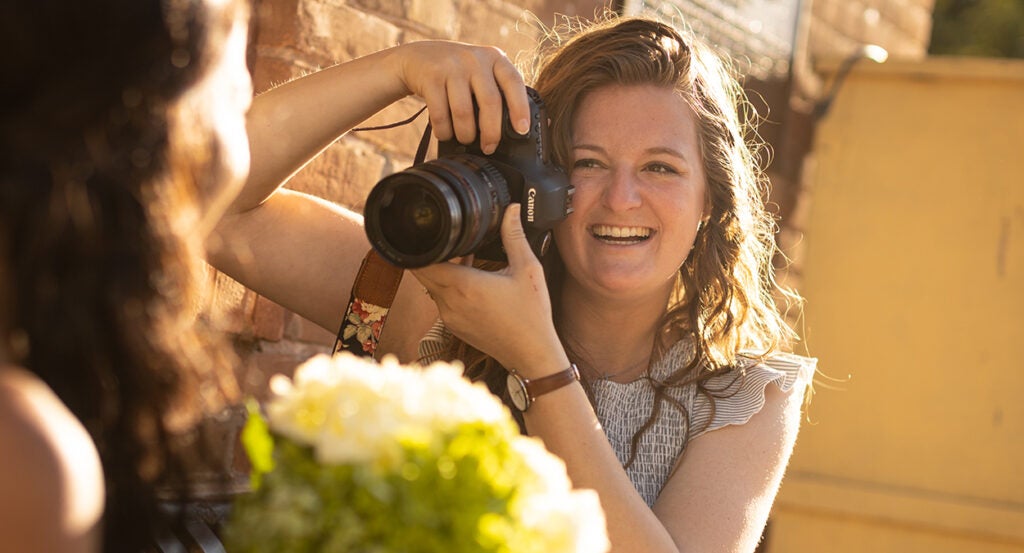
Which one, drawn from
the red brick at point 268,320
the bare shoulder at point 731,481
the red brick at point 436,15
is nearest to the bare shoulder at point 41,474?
the bare shoulder at point 731,481

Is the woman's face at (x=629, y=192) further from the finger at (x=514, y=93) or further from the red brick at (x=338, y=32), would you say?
the red brick at (x=338, y=32)

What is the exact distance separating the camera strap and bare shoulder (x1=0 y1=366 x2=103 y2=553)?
0.87m

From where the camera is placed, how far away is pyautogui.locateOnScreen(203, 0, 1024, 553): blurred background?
342 centimetres

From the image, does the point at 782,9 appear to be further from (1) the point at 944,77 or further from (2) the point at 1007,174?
(2) the point at 1007,174

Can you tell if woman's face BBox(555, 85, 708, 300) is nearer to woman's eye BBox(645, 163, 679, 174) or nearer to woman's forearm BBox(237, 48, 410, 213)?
woman's eye BBox(645, 163, 679, 174)

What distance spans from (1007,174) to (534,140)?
2.24m

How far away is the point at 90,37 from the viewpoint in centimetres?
86

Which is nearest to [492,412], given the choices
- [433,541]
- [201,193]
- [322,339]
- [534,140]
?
[433,541]

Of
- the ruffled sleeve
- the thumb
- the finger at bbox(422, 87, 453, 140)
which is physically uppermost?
the finger at bbox(422, 87, 453, 140)

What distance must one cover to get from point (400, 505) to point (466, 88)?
899mm

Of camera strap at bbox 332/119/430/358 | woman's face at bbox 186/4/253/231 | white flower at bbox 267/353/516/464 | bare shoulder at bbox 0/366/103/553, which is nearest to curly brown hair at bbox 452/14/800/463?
camera strap at bbox 332/119/430/358

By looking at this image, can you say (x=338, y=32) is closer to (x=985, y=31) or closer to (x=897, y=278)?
(x=897, y=278)

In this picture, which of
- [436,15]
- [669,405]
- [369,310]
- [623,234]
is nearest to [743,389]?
[669,405]

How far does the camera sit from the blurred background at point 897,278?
135 inches
